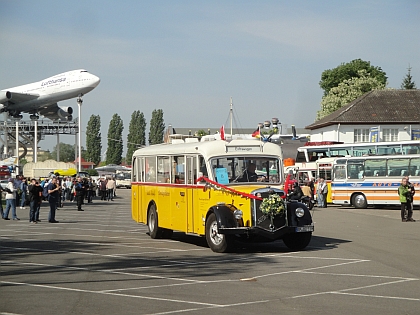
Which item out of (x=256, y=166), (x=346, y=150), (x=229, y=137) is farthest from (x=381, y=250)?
(x=346, y=150)

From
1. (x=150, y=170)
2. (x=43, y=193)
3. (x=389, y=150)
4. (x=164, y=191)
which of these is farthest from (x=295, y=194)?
(x=389, y=150)

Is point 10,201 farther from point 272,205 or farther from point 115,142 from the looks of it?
point 115,142

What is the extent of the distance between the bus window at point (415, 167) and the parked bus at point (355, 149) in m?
0.72

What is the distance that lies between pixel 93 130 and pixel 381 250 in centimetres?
12197

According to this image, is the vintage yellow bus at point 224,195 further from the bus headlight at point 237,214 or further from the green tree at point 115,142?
the green tree at point 115,142

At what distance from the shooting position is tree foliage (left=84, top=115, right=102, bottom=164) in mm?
134750

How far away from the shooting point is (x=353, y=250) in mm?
16188

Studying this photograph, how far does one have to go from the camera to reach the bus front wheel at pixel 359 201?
38963mm

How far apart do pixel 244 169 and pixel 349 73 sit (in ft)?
241

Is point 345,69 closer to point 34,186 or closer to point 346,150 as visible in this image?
point 346,150

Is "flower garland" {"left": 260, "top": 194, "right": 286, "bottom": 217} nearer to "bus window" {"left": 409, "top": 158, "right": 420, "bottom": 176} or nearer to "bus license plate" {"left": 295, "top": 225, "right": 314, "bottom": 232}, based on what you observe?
"bus license plate" {"left": 295, "top": 225, "right": 314, "bottom": 232}

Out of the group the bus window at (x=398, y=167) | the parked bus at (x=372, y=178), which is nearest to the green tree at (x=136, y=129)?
the parked bus at (x=372, y=178)

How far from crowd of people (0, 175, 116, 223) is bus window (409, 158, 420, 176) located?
17044 mm

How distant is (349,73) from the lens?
288 ft
